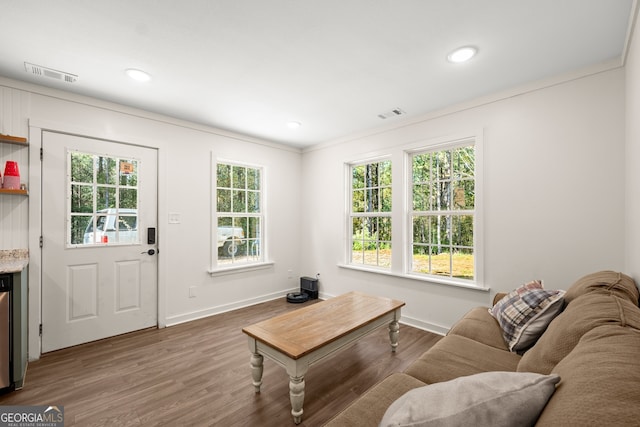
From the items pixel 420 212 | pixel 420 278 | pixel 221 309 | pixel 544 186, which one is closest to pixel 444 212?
pixel 420 212

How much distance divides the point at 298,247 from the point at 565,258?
347cm

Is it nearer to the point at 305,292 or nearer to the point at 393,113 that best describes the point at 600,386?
the point at 393,113

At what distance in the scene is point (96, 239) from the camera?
2.98 meters

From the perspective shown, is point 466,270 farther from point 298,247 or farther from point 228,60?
point 228,60

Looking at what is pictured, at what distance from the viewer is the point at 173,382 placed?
2.23m

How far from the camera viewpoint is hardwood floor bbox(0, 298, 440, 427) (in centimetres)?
186

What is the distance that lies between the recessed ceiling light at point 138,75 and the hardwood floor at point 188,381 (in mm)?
2530

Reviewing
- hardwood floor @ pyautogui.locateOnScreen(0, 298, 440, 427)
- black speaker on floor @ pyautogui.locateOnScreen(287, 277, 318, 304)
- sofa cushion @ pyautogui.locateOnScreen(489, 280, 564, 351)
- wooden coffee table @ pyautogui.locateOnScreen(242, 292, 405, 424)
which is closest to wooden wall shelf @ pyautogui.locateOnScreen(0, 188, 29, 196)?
hardwood floor @ pyautogui.locateOnScreen(0, 298, 440, 427)

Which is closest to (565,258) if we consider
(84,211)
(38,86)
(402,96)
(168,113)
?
(402,96)

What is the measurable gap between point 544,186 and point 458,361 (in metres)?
1.91

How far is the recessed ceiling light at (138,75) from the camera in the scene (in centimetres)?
239

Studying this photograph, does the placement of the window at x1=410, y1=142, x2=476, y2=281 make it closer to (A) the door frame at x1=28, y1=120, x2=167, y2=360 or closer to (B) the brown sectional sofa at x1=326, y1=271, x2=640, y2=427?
(B) the brown sectional sofa at x1=326, y1=271, x2=640, y2=427

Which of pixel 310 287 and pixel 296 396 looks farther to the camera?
pixel 310 287

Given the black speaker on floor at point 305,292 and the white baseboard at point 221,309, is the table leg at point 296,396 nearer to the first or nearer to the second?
the white baseboard at point 221,309
